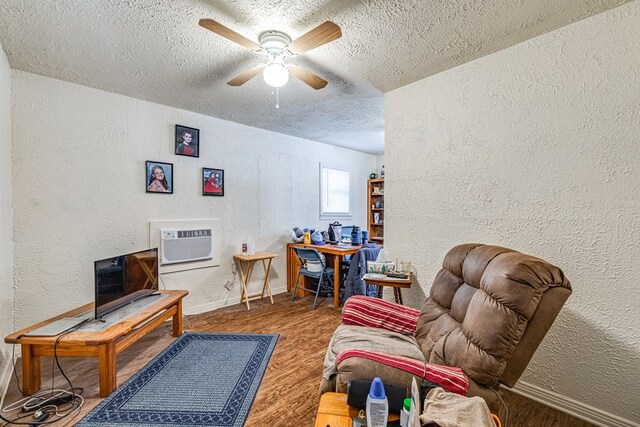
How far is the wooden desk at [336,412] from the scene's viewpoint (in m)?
1.00

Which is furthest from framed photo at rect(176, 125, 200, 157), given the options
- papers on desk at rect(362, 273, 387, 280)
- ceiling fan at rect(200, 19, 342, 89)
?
papers on desk at rect(362, 273, 387, 280)

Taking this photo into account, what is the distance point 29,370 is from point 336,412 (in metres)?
2.05

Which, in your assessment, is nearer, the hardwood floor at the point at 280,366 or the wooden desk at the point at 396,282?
the hardwood floor at the point at 280,366

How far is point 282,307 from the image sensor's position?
11.3 feet

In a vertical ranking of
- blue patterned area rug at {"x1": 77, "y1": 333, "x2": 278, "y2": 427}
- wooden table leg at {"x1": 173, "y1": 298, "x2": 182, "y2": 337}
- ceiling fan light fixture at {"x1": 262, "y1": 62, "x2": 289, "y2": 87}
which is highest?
ceiling fan light fixture at {"x1": 262, "y1": 62, "x2": 289, "y2": 87}

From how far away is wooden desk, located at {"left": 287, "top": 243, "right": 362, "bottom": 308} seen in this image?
3.42 meters

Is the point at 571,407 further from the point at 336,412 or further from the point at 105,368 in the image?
the point at 105,368

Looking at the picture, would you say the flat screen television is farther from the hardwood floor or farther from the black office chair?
the black office chair

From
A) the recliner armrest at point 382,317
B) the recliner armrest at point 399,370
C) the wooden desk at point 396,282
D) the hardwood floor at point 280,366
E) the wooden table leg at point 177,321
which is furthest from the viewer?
the wooden table leg at point 177,321

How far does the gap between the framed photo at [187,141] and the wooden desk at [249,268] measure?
1332 millimetres

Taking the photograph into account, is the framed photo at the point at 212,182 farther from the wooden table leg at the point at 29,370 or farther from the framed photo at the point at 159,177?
the wooden table leg at the point at 29,370

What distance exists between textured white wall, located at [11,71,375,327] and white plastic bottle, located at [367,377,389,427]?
108 inches

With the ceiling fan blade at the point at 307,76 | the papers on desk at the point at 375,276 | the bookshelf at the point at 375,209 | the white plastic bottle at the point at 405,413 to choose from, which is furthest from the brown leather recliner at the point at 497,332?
the bookshelf at the point at 375,209

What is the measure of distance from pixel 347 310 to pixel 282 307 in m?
1.73
